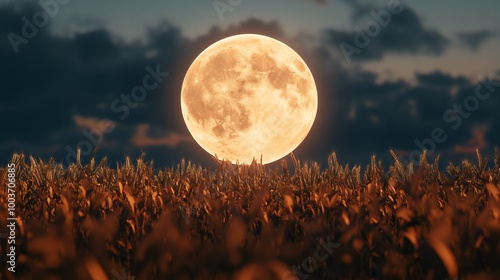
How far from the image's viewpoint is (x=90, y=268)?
1.95 m

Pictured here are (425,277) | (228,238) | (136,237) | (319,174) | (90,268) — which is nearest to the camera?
(90,268)

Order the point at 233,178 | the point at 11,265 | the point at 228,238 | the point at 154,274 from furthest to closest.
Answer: the point at 233,178 < the point at 11,265 < the point at 154,274 < the point at 228,238

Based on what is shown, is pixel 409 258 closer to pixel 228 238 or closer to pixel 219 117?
pixel 228 238

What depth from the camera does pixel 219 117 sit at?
14.6 metres

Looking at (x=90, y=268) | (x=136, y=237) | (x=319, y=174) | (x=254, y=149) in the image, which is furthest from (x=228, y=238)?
(x=254, y=149)

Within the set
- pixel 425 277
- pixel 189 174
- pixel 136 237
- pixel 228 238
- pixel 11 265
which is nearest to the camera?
pixel 228 238

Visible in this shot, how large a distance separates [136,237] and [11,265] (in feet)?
2.88

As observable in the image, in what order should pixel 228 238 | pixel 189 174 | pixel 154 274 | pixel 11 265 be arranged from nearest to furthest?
1. pixel 228 238
2. pixel 154 274
3. pixel 11 265
4. pixel 189 174

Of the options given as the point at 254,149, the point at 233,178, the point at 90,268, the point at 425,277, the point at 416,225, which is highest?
the point at 254,149

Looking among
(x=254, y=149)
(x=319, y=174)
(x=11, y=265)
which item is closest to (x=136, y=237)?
(x=11, y=265)

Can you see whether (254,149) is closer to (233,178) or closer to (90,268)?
(233,178)

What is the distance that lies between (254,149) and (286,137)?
143cm

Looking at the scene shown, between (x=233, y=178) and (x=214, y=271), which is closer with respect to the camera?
(x=214, y=271)

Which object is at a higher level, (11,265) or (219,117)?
(219,117)
